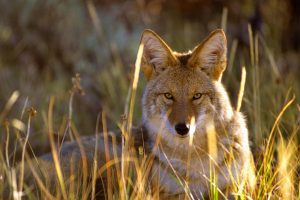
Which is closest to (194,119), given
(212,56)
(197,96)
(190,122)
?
(190,122)

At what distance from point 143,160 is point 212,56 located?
1305mm

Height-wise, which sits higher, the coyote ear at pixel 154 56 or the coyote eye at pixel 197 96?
the coyote ear at pixel 154 56

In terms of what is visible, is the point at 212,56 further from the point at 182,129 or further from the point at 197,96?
the point at 182,129

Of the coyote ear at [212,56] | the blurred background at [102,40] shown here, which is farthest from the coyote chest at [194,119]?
the blurred background at [102,40]

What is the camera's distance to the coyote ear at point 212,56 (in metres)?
4.61

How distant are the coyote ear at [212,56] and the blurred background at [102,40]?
7.82ft

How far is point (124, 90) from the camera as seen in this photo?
7.32 metres

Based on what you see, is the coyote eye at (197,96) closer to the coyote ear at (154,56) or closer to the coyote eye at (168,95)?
the coyote eye at (168,95)

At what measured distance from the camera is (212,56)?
4746 millimetres

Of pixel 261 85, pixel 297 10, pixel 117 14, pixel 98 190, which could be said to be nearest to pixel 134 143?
pixel 98 190

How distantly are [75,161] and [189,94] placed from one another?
1.11 meters

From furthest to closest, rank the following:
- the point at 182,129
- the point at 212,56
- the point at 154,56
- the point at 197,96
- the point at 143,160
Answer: the point at 154,56 < the point at 212,56 < the point at 197,96 < the point at 182,129 < the point at 143,160

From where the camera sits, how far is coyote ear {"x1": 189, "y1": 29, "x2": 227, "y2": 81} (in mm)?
4609

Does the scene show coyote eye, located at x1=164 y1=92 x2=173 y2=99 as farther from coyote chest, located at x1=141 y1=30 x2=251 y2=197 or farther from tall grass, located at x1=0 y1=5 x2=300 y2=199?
tall grass, located at x1=0 y1=5 x2=300 y2=199
